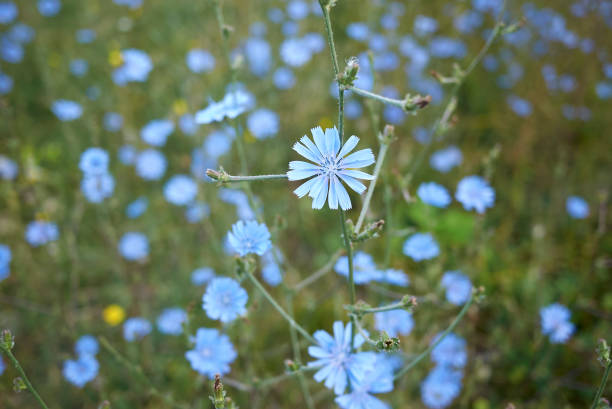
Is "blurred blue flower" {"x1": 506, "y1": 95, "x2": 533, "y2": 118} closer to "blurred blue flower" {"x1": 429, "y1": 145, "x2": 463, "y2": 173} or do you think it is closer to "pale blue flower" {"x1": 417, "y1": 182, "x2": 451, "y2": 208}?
"blurred blue flower" {"x1": 429, "y1": 145, "x2": 463, "y2": 173}

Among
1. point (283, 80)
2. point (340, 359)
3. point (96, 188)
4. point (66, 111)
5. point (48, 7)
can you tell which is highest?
point (48, 7)

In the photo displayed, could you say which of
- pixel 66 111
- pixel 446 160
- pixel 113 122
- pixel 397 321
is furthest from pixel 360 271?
pixel 113 122

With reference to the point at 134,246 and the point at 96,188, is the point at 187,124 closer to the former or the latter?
the point at 96,188

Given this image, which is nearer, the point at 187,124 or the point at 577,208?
the point at 577,208

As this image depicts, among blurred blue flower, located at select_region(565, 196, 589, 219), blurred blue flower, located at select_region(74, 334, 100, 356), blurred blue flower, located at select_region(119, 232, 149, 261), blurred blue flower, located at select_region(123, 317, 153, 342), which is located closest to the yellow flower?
blurred blue flower, located at select_region(123, 317, 153, 342)

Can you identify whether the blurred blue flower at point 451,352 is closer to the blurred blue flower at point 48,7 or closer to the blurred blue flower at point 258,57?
the blurred blue flower at point 258,57

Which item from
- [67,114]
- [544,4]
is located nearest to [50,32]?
[67,114]

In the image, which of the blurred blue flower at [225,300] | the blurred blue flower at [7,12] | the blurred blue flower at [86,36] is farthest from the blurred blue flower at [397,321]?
the blurred blue flower at [7,12]

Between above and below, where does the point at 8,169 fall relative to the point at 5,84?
below
